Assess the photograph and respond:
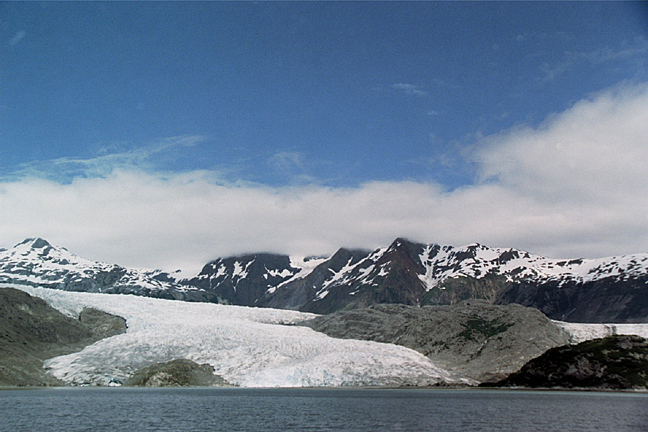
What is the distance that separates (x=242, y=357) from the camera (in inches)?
6811

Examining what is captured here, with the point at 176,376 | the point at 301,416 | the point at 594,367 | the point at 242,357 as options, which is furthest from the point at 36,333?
the point at 594,367

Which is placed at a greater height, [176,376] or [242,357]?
[242,357]

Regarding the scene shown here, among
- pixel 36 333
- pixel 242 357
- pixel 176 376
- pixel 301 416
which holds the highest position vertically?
pixel 36 333

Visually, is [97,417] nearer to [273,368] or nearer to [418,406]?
[418,406]

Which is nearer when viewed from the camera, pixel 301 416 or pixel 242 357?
pixel 301 416

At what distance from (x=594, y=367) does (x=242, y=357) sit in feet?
351

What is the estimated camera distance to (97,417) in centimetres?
7300

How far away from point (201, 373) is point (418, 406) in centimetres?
8368

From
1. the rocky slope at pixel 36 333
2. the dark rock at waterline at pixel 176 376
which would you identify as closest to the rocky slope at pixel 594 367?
the dark rock at waterline at pixel 176 376

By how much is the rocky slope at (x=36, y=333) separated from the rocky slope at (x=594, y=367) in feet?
457

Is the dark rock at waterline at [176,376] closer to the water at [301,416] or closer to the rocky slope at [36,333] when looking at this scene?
the rocky slope at [36,333]

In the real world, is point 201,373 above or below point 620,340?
below

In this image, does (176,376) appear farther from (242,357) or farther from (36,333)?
(36,333)

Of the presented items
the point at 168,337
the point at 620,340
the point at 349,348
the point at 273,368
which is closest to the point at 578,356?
the point at 620,340
